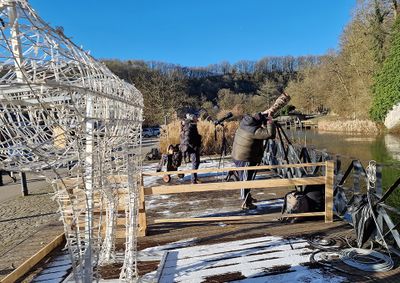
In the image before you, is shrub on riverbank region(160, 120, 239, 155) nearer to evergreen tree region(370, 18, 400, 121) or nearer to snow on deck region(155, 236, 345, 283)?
snow on deck region(155, 236, 345, 283)

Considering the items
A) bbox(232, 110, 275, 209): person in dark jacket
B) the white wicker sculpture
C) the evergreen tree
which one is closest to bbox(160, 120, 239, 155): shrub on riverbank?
bbox(232, 110, 275, 209): person in dark jacket

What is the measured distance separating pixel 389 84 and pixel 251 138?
30.8 meters

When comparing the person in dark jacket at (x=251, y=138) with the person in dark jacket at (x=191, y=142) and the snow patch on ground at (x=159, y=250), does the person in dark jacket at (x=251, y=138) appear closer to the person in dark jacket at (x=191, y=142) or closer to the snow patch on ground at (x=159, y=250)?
the snow patch on ground at (x=159, y=250)

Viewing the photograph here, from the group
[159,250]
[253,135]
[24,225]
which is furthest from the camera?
[24,225]

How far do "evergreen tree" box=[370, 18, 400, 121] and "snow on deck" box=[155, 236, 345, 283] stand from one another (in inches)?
1196

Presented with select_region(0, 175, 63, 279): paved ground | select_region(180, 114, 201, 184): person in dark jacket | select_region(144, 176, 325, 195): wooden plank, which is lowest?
select_region(0, 175, 63, 279): paved ground

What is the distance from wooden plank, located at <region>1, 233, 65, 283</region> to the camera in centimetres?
373

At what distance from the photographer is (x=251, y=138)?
18.5 ft

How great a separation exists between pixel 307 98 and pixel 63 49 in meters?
54.5

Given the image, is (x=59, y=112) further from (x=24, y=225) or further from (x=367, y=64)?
(x=367, y=64)

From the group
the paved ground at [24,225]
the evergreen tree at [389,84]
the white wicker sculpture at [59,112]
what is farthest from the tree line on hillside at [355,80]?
the white wicker sculpture at [59,112]

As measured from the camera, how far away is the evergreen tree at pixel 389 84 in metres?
31.0

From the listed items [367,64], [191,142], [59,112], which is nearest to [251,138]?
[191,142]

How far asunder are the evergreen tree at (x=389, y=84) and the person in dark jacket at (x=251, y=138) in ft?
94.6
